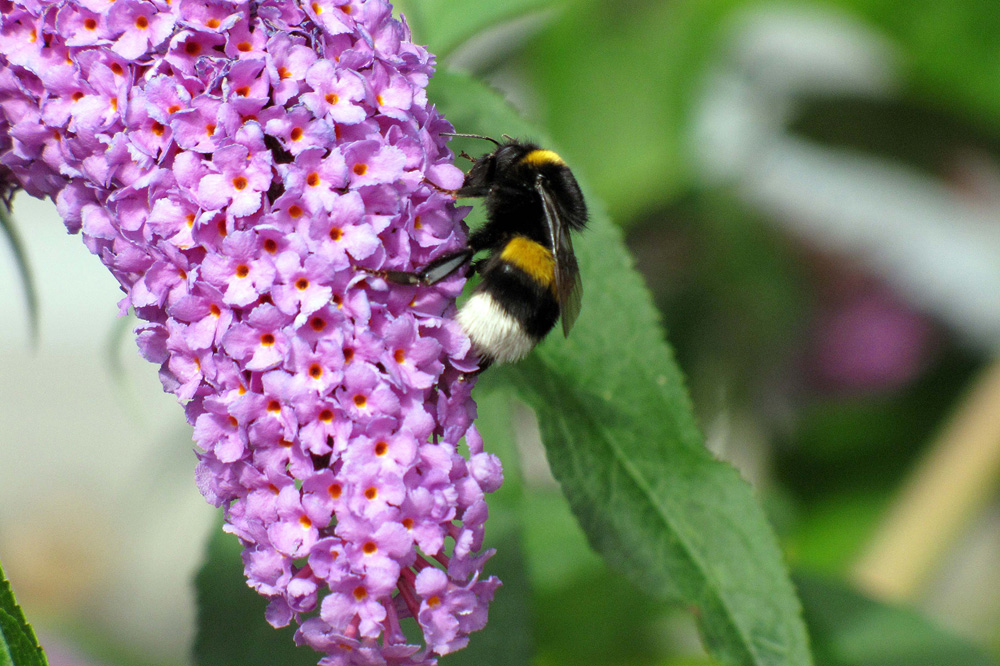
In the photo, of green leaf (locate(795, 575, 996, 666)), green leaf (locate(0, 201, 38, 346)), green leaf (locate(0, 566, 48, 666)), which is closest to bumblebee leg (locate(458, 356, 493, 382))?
green leaf (locate(0, 566, 48, 666))

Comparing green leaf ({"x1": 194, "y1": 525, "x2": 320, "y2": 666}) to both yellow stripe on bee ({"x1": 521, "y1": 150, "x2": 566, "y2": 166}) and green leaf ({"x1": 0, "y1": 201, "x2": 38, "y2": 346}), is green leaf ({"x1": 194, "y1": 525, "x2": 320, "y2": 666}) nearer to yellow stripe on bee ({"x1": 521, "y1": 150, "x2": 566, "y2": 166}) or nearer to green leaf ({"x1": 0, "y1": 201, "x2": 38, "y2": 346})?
green leaf ({"x1": 0, "y1": 201, "x2": 38, "y2": 346})

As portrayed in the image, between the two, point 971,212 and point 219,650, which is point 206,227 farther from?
point 971,212

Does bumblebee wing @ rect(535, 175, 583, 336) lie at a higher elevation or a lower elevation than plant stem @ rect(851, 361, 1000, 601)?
higher

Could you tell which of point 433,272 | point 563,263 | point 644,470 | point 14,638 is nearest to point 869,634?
point 644,470

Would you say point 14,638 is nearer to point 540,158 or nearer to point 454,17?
point 540,158

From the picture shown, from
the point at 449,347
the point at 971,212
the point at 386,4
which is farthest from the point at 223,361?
the point at 971,212

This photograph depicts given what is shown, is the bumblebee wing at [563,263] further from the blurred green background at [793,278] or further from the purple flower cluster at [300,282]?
the blurred green background at [793,278]
